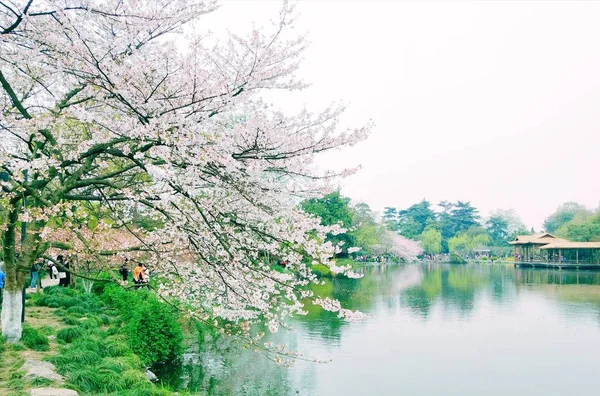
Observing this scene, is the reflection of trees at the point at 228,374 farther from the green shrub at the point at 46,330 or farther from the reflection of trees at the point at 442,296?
the reflection of trees at the point at 442,296

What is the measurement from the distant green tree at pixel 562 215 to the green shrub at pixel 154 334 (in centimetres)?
7792

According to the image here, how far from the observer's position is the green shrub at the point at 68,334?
836 cm

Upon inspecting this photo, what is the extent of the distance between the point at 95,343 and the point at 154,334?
5.31 feet

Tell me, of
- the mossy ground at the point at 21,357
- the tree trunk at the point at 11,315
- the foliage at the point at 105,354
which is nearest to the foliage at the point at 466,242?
the foliage at the point at 105,354

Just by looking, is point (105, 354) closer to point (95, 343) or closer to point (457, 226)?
point (95, 343)

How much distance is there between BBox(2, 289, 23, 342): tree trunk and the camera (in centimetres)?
687

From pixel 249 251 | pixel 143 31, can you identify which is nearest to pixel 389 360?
pixel 249 251

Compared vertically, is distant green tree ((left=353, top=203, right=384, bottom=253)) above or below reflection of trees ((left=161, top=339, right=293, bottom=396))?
above

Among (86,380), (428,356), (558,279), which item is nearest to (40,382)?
(86,380)

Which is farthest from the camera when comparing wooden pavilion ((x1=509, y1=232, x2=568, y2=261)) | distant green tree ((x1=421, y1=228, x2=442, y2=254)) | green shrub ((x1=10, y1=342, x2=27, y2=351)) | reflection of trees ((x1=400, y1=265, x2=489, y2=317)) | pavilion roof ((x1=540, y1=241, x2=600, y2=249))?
distant green tree ((x1=421, y1=228, x2=442, y2=254))

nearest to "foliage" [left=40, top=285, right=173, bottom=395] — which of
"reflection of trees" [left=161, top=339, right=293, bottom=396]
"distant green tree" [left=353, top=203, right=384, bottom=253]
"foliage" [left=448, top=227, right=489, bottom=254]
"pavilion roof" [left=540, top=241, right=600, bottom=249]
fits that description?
"reflection of trees" [left=161, top=339, right=293, bottom=396]

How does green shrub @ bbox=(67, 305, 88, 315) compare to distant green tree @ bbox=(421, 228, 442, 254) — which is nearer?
green shrub @ bbox=(67, 305, 88, 315)

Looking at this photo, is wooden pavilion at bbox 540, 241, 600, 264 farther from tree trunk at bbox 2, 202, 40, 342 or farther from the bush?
tree trunk at bbox 2, 202, 40, 342

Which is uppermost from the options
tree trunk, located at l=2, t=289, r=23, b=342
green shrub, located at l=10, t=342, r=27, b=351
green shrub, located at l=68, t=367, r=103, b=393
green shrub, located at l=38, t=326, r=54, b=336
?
tree trunk, located at l=2, t=289, r=23, b=342
